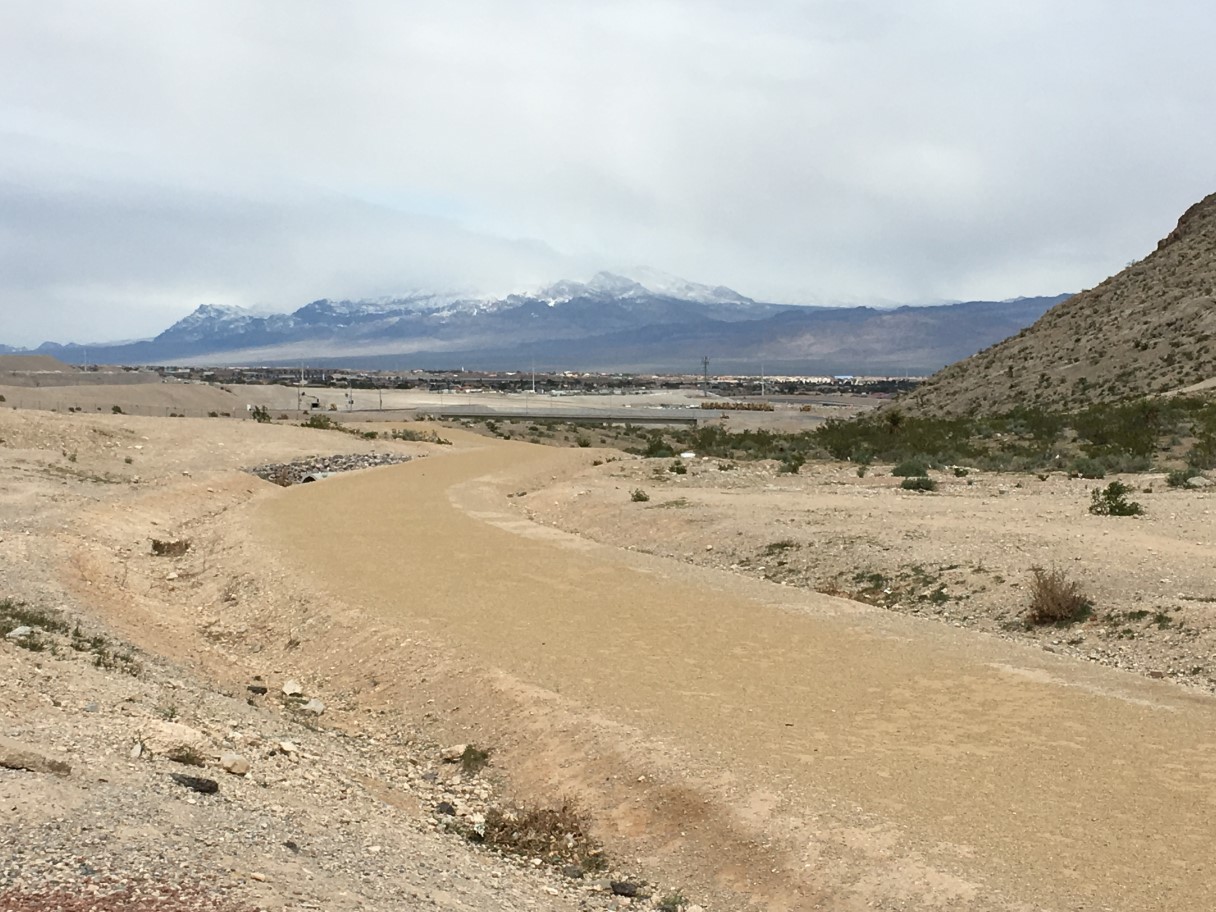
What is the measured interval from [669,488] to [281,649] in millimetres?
14628

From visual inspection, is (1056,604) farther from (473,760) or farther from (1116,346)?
(1116,346)

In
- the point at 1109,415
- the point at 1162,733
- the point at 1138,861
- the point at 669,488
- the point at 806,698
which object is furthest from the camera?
the point at 1109,415

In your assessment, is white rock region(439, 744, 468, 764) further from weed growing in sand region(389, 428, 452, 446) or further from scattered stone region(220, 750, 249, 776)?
weed growing in sand region(389, 428, 452, 446)

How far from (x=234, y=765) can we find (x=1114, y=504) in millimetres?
17460

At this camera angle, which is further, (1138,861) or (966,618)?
(966,618)

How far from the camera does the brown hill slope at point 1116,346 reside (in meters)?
50.5

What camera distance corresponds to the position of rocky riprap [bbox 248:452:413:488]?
3744 centimetres

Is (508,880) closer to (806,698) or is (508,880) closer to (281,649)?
(806,698)

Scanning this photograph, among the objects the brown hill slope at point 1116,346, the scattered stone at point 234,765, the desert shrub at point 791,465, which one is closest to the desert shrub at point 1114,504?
the desert shrub at point 791,465

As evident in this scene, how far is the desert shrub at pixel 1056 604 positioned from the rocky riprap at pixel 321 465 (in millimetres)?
26636

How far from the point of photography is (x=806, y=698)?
11766 millimetres

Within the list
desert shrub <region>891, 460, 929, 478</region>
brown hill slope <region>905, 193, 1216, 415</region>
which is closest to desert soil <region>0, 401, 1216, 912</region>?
desert shrub <region>891, 460, 929, 478</region>

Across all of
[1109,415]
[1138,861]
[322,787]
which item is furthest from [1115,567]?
[1109,415]

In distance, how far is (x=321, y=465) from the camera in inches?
1586
